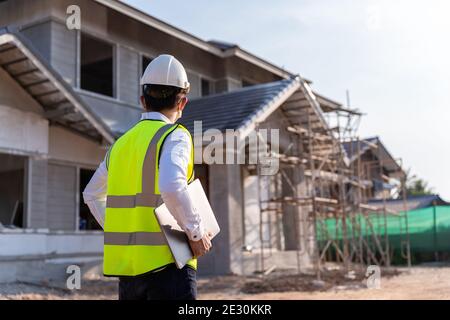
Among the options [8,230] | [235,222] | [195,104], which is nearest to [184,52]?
[195,104]

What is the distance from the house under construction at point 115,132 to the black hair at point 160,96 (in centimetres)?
805

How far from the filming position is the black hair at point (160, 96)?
3024mm

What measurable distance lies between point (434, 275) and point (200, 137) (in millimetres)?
6326

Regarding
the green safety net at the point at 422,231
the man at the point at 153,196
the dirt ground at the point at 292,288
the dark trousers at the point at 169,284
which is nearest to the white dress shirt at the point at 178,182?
the man at the point at 153,196

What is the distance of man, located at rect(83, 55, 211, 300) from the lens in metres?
2.73

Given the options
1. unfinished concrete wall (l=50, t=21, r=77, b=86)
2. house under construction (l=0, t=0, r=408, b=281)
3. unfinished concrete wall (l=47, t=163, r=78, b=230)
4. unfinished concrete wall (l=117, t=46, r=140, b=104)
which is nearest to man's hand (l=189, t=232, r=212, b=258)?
house under construction (l=0, t=0, r=408, b=281)

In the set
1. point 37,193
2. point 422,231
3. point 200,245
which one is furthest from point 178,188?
point 422,231

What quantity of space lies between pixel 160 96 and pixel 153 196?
553mm

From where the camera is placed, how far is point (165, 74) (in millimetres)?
2977

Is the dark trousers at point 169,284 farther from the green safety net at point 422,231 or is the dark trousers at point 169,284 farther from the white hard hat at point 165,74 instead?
the green safety net at point 422,231

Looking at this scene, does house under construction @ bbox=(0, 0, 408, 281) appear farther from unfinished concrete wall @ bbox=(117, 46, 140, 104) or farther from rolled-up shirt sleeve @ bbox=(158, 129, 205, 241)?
rolled-up shirt sleeve @ bbox=(158, 129, 205, 241)

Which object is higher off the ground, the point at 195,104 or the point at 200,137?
the point at 195,104
